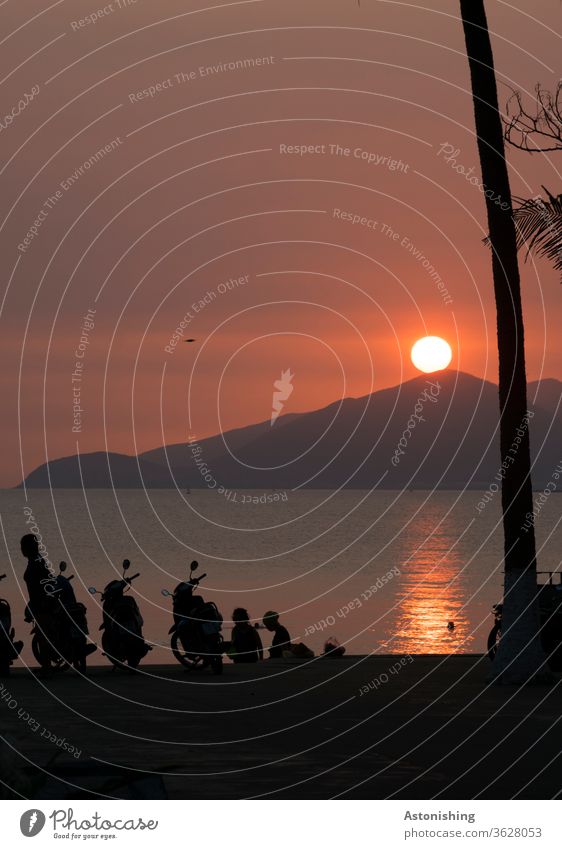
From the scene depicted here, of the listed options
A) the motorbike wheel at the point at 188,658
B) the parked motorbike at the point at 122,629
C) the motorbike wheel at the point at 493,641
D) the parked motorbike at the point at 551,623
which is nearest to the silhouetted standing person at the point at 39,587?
the parked motorbike at the point at 122,629

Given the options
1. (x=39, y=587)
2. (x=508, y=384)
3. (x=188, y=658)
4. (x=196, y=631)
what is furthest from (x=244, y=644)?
(x=508, y=384)

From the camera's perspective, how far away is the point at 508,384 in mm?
18359

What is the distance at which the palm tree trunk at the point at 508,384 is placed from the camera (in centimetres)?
1797

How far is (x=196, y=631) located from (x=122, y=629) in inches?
40.1

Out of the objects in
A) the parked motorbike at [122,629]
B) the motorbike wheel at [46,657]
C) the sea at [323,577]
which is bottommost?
the motorbike wheel at [46,657]

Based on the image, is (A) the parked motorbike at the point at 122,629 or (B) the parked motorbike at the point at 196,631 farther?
(B) the parked motorbike at the point at 196,631

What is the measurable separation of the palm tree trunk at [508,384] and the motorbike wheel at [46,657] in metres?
5.58

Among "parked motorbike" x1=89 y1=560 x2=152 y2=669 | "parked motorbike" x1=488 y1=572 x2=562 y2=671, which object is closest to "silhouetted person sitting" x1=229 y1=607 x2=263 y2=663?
"parked motorbike" x1=89 y1=560 x2=152 y2=669

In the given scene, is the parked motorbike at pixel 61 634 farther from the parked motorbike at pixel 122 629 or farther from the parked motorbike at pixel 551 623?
the parked motorbike at pixel 551 623

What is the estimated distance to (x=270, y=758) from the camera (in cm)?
1167

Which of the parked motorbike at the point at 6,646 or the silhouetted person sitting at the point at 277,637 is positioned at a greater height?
the silhouetted person sitting at the point at 277,637

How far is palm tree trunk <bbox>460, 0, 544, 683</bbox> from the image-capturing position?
17969mm

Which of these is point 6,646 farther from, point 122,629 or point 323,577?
point 323,577
